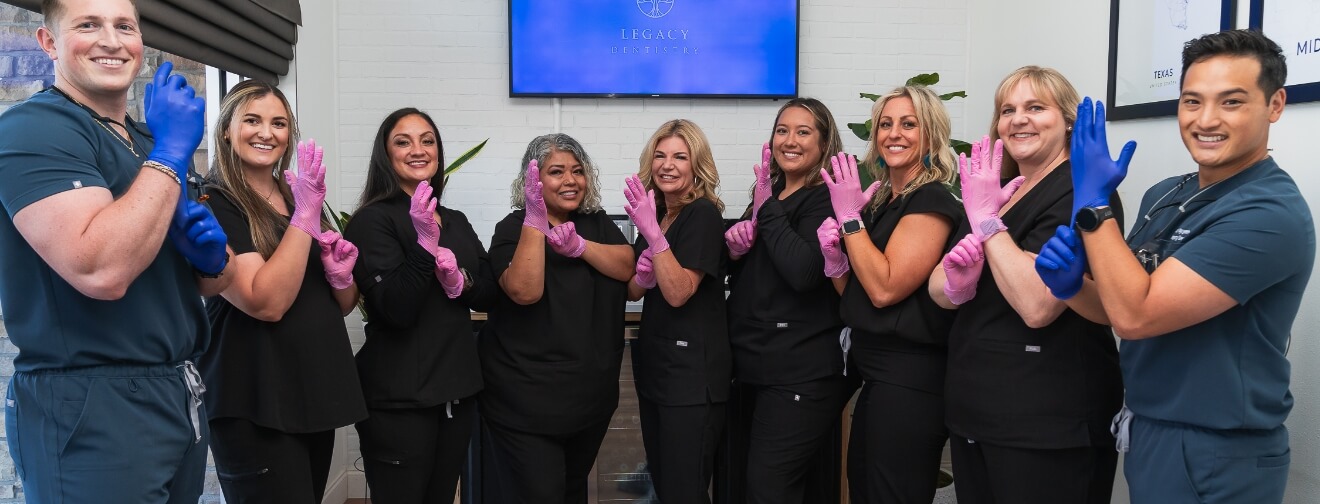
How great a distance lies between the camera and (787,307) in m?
2.43

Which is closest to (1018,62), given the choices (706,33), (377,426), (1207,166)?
(706,33)

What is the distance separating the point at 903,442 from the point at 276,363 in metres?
1.47

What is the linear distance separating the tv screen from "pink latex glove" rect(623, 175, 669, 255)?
5.22 ft

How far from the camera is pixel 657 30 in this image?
3.91m

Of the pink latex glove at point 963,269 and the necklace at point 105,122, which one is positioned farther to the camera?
the pink latex glove at point 963,269

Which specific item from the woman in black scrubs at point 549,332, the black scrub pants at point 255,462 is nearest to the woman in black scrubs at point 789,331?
the woman in black scrubs at point 549,332

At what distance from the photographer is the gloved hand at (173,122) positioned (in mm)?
1416

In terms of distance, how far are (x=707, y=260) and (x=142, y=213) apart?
1.44m

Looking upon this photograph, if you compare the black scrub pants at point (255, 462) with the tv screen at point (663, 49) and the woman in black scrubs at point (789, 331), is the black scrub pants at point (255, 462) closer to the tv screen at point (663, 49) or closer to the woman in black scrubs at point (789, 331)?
the woman in black scrubs at point (789, 331)

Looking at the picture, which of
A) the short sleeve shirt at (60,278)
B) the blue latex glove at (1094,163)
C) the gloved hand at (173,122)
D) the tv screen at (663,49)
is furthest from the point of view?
the tv screen at (663,49)

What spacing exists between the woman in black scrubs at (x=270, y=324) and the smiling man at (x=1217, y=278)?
4.94 feet

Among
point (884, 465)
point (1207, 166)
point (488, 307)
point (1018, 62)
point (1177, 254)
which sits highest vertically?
point (1018, 62)

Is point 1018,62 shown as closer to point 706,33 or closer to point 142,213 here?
point 706,33

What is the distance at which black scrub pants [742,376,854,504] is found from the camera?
7.91 ft
